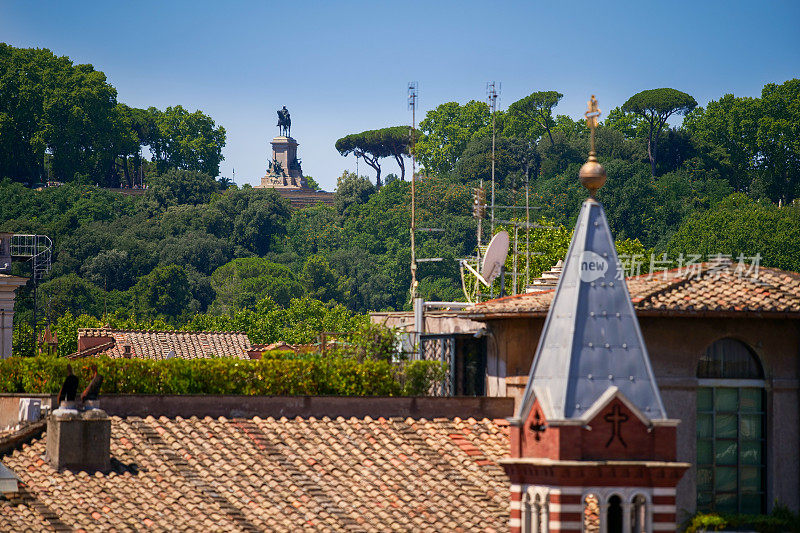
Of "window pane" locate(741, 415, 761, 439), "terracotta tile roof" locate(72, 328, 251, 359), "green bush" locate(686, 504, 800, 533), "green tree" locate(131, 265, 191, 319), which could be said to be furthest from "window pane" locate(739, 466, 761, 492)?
"green tree" locate(131, 265, 191, 319)

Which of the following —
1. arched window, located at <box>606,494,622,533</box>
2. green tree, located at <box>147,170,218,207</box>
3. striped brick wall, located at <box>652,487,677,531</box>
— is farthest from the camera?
green tree, located at <box>147,170,218,207</box>

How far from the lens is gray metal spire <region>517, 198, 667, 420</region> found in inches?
738

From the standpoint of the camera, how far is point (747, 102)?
128000 millimetres

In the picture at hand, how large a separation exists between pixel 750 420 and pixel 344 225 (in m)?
114

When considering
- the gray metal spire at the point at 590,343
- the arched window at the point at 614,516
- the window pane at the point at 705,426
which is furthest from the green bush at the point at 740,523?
the gray metal spire at the point at 590,343

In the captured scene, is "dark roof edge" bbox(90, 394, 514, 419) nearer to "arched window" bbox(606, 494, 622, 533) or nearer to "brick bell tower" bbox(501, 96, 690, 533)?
"brick bell tower" bbox(501, 96, 690, 533)

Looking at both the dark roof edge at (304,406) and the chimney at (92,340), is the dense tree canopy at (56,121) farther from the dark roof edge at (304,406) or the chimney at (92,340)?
the dark roof edge at (304,406)

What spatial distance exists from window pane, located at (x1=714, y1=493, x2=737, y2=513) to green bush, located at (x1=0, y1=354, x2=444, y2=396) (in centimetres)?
668

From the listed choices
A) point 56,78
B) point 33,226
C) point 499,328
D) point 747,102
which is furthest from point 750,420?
point 56,78

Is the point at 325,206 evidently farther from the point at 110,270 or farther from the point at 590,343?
the point at 590,343

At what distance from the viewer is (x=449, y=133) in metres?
148

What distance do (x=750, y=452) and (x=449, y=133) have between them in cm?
12393

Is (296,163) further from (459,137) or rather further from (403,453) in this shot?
(403,453)

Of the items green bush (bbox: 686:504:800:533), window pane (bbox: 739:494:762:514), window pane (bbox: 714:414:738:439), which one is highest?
window pane (bbox: 714:414:738:439)
